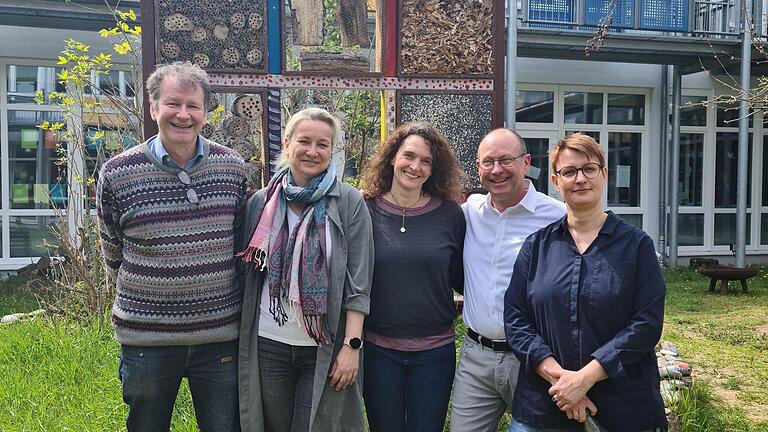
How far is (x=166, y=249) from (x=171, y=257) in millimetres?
36

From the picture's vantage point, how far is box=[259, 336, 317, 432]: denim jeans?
269 centimetres

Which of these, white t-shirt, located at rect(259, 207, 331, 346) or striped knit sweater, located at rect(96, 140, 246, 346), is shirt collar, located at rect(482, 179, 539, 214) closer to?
white t-shirt, located at rect(259, 207, 331, 346)

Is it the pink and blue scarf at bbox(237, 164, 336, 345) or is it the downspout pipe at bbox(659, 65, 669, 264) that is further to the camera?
the downspout pipe at bbox(659, 65, 669, 264)

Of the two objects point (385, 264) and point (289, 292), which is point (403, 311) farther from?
point (289, 292)

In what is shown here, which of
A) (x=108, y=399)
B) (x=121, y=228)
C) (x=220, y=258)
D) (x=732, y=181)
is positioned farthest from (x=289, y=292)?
(x=732, y=181)

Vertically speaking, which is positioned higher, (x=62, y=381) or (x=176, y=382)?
(x=176, y=382)

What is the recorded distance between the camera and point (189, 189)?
2.61 m

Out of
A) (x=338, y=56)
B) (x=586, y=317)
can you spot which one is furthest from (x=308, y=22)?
(x=586, y=317)

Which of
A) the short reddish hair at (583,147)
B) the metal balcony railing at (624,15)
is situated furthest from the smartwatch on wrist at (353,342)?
the metal balcony railing at (624,15)

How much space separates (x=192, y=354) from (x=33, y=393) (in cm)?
229

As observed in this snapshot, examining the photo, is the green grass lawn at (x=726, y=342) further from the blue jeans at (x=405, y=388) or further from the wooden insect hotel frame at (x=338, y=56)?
the wooden insect hotel frame at (x=338, y=56)

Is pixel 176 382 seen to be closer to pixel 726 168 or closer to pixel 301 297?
pixel 301 297

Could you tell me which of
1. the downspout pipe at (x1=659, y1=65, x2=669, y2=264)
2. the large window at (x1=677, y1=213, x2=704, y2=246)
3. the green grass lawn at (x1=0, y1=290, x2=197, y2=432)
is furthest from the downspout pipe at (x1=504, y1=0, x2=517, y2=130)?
the green grass lawn at (x1=0, y1=290, x2=197, y2=432)

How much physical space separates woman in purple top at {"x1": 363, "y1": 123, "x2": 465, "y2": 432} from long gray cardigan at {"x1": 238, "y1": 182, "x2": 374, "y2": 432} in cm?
12
